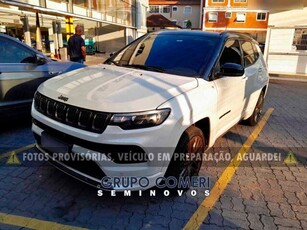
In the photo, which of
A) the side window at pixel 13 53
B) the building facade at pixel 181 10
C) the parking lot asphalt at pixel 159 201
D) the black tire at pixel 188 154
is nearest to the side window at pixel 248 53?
the parking lot asphalt at pixel 159 201

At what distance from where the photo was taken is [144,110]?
7.48ft

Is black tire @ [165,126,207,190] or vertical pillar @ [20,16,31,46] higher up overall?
vertical pillar @ [20,16,31,46]

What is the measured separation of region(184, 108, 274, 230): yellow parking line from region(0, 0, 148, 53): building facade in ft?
27.1

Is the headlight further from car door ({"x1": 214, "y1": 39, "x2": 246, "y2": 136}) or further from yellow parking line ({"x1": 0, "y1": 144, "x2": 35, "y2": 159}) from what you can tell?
yellow parking line ({"x1": 0, "y1": 144, "x2": 35, "y2": 159})

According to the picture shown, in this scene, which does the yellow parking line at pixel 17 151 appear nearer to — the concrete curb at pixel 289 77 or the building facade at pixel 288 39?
the concrete curb at pixel 289 77

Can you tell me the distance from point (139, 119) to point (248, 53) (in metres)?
3.05

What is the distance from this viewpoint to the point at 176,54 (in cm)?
341

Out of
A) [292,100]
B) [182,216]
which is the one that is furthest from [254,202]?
[292,100]

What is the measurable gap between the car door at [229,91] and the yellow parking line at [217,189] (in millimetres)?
499

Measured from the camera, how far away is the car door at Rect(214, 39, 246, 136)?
3.22 meters

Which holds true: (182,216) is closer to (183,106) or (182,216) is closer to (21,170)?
(183,106)

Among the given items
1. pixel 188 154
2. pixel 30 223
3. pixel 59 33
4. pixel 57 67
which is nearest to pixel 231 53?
pixel 188 154

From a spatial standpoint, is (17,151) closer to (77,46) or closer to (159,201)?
(159,201)

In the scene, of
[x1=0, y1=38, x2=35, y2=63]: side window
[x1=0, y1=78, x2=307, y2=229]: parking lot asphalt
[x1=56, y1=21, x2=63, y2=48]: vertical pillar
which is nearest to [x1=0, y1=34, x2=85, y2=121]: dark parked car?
[x1=0, y1=38, x2=35, y2=63]: side window
